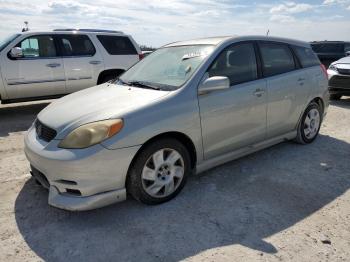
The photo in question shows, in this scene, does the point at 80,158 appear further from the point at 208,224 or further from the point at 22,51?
the point at 22,51

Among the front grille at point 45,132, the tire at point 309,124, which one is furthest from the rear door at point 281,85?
the front grille at point 45,132

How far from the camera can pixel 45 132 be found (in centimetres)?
370

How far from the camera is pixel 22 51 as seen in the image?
7992 millimetres

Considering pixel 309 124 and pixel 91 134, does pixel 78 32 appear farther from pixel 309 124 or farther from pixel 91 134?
pixel 91 134

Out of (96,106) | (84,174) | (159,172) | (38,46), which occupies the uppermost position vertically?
(38,46)

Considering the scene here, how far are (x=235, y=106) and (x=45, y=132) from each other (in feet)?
6.90

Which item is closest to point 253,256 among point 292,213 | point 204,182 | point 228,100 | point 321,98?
point 292,213

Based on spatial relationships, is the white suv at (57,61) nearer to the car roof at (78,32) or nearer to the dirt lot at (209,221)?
the car roof at (78,32)

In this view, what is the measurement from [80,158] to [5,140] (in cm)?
350

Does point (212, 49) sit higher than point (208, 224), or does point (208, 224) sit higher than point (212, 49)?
point (212, 49)

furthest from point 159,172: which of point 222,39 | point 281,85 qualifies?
point 281,85

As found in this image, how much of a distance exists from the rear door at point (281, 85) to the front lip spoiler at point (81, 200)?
2385 mm

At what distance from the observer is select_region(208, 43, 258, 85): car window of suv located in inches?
169

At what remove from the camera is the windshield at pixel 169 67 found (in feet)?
13.5
